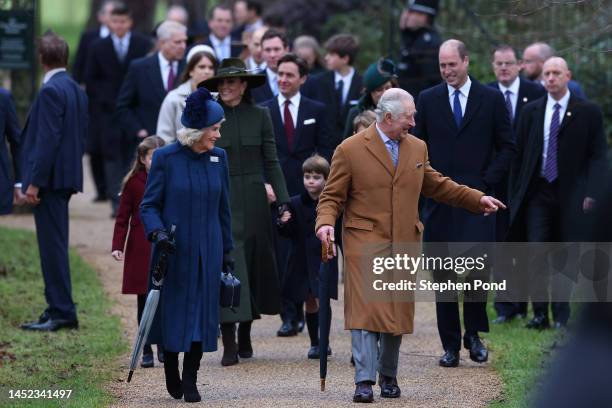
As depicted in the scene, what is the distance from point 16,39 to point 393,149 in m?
9.18

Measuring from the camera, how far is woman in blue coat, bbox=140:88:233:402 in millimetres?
7258

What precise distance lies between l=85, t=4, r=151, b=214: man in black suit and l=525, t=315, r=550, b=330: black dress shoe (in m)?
7.64

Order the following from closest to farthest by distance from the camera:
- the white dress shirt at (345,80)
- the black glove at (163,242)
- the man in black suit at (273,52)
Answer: the black glove at (163,242) < the man in black suit at (273,52) < the white dress shirt at (345,80)

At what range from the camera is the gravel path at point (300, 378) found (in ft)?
24.5

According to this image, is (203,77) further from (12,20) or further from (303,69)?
(12,20)

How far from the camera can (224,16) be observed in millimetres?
15203

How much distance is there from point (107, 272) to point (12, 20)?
3778 mm

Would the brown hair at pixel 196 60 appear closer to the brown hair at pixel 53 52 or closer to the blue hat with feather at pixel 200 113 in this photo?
the brown hair at pixel 53 52

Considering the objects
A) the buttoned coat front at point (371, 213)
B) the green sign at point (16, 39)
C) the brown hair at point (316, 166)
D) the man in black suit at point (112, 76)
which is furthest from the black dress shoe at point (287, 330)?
the man in black suit at point (112, 76)

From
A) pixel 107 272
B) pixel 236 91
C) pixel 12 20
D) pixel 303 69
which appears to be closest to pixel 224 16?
pixel 12 20

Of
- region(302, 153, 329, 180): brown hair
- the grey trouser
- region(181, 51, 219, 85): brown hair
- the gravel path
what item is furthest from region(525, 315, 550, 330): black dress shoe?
the grey trouser

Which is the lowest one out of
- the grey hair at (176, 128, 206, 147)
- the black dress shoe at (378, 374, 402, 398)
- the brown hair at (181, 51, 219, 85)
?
the black dress shoe at (378, 374, 402, 398)

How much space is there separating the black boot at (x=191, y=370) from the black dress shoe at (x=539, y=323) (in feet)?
13.3

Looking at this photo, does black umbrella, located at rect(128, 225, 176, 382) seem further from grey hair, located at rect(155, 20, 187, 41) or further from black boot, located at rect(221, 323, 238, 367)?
grey hair, located at rect(155, 20, 187, 41)
